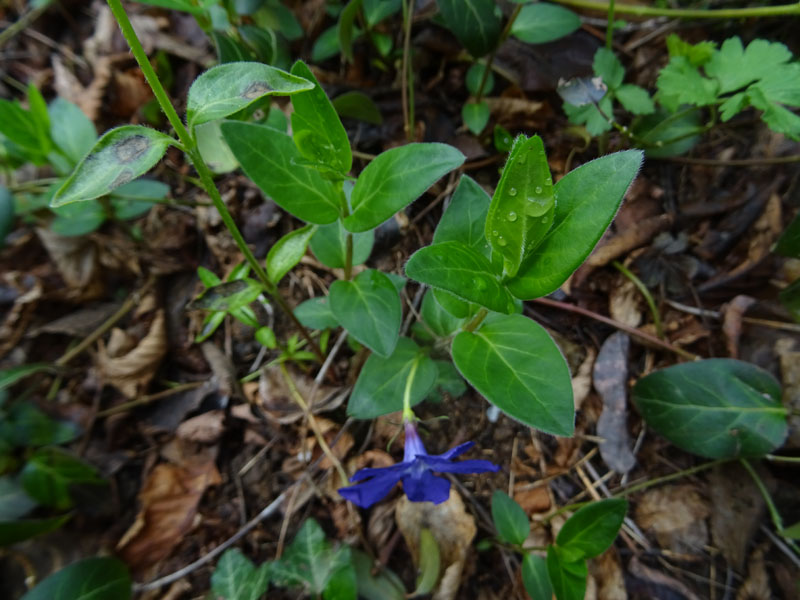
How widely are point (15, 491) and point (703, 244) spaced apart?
2635mm

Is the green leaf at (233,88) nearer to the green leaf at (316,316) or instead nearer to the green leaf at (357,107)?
the green leaf at (316,316)

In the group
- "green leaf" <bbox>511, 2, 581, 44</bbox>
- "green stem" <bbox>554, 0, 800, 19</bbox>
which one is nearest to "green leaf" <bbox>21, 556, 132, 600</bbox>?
"green leaf" <bbox>511, 2, 581, 44</bbox>

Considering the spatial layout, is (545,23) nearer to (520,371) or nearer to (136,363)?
(520,371)

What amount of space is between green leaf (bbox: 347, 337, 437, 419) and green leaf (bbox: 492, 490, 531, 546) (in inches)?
15.2

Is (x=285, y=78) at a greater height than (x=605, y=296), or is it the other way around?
(x=285, y=78)

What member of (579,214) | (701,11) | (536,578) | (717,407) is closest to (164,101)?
(579,214)

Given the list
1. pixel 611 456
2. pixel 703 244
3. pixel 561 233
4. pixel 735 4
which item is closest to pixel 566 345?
pixel 611 456

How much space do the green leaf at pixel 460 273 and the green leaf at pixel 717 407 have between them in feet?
2.75

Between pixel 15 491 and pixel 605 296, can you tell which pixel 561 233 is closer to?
pixel 605 296

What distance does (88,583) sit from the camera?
1491mm

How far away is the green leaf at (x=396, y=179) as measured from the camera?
1.00 metres

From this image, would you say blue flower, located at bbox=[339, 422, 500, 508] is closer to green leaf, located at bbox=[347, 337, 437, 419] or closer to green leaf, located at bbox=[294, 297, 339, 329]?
green leaf, located at bbox=[347, 337, 437, 419]

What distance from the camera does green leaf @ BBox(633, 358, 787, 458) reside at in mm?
1417

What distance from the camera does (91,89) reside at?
2328mm
